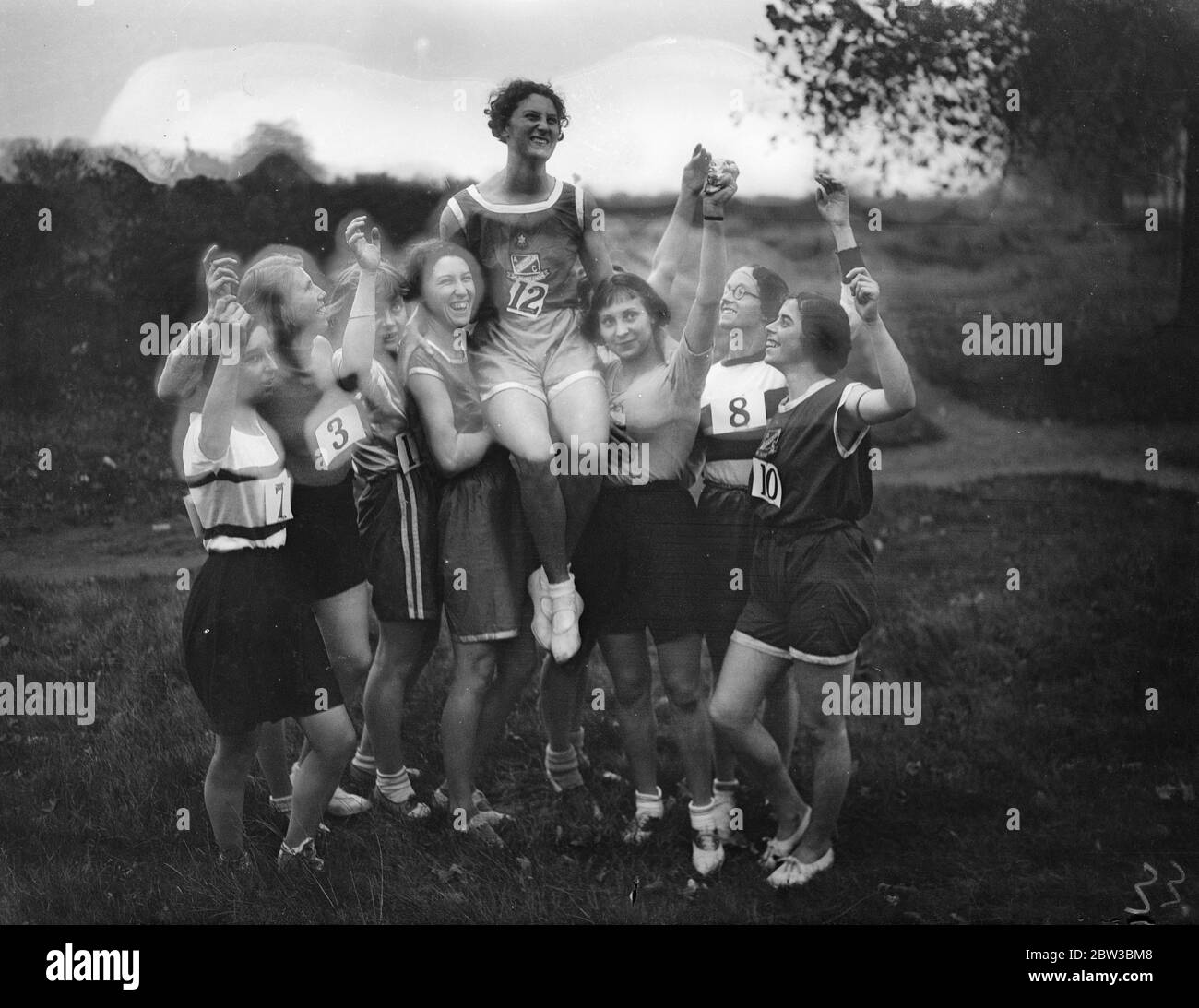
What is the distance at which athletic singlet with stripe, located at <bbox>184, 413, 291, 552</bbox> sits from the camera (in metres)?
3.88

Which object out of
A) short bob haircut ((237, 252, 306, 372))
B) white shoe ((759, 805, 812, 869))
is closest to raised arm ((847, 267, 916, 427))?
white shoe ((759, 805, 812, 869))

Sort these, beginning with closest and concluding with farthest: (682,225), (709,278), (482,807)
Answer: (709,278)
(682,225)
(482,807)

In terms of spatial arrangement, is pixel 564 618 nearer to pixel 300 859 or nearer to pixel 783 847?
pixel 783 847

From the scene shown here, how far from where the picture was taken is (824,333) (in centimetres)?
390

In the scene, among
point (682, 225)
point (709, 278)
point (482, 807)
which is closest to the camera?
point (709, 278)

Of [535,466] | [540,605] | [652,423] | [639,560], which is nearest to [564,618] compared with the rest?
[540,605]

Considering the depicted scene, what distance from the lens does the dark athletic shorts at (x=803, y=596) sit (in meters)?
3.90

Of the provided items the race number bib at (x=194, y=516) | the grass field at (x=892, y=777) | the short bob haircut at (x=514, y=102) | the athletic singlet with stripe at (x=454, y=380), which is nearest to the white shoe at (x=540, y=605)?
the grass field at (x=892, y=777)

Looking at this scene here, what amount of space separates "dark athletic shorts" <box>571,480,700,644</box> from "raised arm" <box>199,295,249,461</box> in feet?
3.80

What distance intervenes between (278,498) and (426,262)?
872 millimetres

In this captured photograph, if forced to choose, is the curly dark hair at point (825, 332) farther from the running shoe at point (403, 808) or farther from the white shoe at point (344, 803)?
the white shoe at point (344, 803)

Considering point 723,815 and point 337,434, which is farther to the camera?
point 723,815
